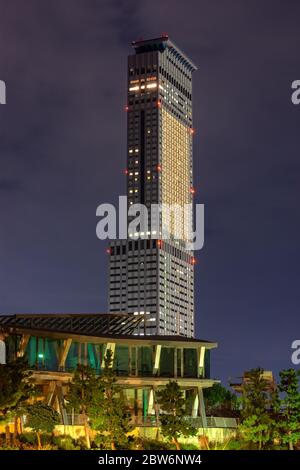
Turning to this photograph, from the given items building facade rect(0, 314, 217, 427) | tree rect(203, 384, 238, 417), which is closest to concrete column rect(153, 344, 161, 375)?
building facade rect(0, 314, 217, 427)

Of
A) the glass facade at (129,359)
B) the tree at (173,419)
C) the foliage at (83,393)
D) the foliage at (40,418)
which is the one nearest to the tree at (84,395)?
the foliage at (83,393)

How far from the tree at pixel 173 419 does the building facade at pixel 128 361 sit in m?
11.9

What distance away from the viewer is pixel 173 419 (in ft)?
288

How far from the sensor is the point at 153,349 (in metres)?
111

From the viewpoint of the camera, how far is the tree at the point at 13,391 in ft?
261

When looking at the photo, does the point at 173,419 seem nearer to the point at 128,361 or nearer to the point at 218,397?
the point at 128,361

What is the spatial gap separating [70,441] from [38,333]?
1676 cm

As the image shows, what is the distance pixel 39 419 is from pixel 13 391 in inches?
176

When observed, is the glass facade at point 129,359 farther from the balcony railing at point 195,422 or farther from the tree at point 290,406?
the tree at point 290,406

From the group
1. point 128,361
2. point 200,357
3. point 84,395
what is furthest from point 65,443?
point 200,357

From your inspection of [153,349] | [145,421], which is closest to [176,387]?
[145,421]

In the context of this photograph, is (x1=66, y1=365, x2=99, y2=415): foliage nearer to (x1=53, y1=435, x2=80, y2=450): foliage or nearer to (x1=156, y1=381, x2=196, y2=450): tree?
(x1=53, y1=435, x2=80, y2=450): foliage

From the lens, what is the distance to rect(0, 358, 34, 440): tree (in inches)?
3135
